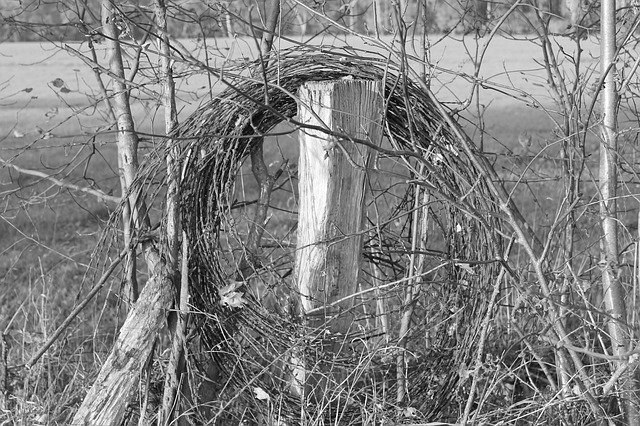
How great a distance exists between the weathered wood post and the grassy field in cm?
29

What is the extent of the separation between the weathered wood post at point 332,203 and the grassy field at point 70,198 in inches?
11.4

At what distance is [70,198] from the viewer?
22.7 feet

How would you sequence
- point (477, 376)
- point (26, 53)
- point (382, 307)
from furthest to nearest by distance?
point (26, 53) → point (382, 307) → point (477, 376)

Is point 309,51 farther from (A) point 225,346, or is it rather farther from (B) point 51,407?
(B) point 51,407

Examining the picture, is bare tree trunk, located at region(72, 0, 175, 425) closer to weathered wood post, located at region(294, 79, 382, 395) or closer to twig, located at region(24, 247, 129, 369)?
twig, located at region(24, 247, 129, 369)

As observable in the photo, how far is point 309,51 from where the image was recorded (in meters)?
2.78

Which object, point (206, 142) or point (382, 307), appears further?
point (382, 307)

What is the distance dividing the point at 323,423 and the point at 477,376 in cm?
54

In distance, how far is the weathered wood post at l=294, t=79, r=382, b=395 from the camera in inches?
103

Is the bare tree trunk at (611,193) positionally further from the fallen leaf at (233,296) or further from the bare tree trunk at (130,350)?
the bare tree trunk at (130,350)

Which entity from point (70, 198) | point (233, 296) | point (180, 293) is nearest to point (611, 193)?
point (233, 296)

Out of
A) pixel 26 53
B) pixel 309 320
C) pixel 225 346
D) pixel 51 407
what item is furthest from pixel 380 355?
pixel 26 53

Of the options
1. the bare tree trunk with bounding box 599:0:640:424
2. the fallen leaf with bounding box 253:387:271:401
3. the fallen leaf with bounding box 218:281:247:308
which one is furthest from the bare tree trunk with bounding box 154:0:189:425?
the bare tree trunk with bounding box 599:0:640:424

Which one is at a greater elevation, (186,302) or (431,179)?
(431,179)
